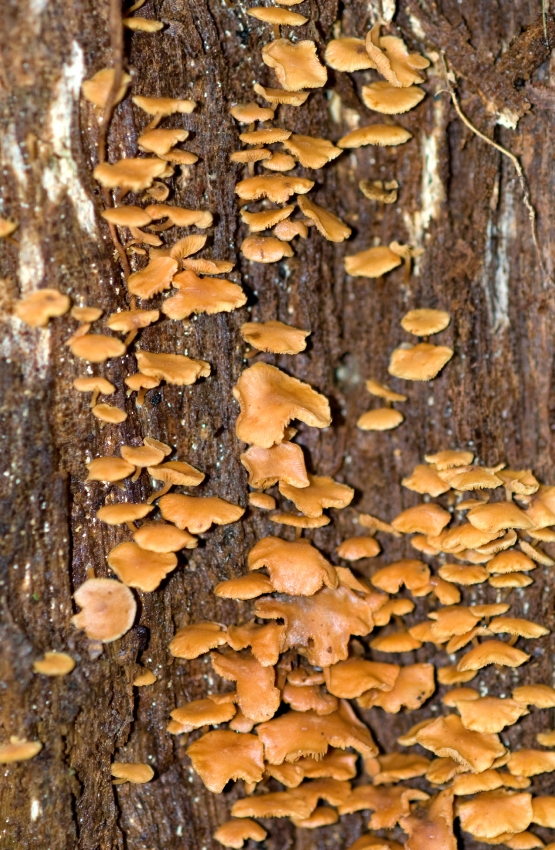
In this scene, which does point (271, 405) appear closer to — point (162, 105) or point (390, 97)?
point (162, 105)

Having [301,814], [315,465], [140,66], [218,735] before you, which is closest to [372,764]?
[301,814]

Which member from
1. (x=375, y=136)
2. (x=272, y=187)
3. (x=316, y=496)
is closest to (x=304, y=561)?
(x=316, y=496)

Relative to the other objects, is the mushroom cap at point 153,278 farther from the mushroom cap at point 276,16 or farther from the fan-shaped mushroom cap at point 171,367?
the mushroom cap at point 276,16

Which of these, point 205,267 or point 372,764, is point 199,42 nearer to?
point 205,267

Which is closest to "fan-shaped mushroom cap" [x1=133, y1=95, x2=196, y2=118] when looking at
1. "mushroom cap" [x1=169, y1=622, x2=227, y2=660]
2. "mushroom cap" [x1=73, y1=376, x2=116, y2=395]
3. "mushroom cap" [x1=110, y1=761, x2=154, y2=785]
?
"mushroom cap" [x1=73, y1=376, x2=116, y2=395]

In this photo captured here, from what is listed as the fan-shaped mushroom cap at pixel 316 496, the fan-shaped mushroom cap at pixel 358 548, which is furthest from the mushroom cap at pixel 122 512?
the fan-shaped mushroom cap at pixel 358 548
